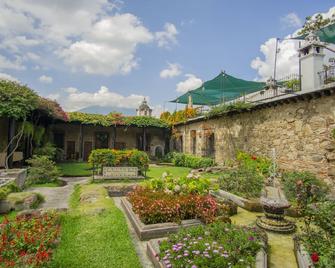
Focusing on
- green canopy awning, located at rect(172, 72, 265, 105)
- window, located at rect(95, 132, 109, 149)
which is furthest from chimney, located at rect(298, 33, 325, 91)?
window, located at rect(95, 132, 109, 149)

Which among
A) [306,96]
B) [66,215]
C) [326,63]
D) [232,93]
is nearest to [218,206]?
[66,215]

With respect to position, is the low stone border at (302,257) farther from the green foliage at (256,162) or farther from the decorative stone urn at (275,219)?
the green foliage at (256,162)

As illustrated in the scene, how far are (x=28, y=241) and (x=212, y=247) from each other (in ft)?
8.47

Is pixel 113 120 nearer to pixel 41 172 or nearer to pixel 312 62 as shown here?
pixel 41 172

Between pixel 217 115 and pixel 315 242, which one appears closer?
pixel 315 242

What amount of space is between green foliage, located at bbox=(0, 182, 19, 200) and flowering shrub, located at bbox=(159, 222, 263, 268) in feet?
14.6

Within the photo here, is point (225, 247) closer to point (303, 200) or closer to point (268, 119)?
point (303, 200)

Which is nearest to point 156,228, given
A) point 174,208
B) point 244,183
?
point 174,208

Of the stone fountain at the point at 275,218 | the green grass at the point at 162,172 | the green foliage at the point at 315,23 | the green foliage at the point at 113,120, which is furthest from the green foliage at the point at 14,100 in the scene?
the green foliage at the point at 315,23

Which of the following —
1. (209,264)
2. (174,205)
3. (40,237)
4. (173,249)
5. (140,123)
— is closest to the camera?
(209,264)

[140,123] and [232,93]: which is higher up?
[232,93]

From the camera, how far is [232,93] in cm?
1769

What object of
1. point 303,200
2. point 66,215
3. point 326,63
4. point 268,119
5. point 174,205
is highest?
point 326,63

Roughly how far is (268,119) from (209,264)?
889 centimetres
